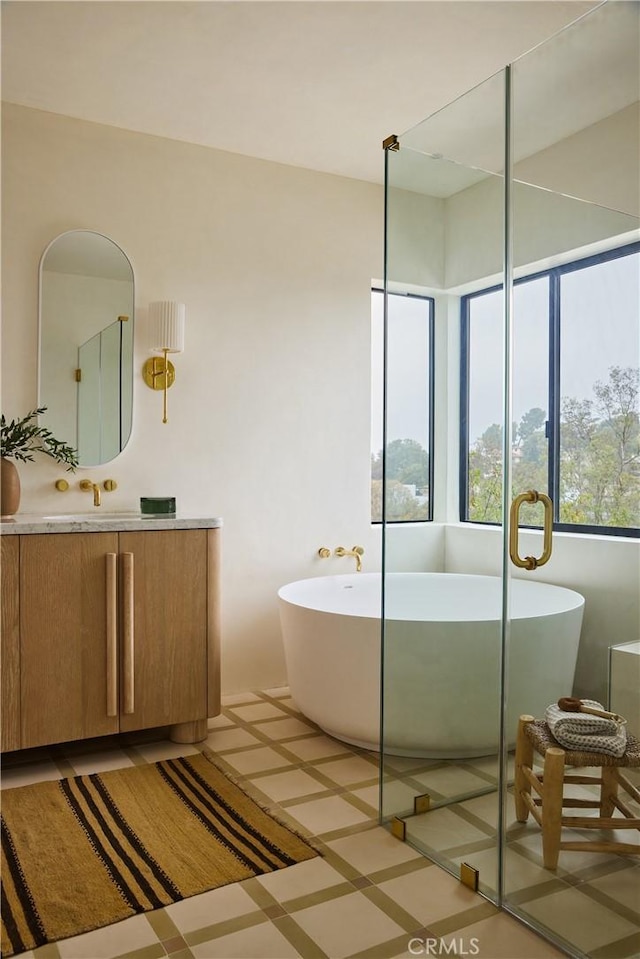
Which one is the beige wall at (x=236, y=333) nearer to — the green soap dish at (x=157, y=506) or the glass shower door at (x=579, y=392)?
the green soap dish at (x=157, y=506)

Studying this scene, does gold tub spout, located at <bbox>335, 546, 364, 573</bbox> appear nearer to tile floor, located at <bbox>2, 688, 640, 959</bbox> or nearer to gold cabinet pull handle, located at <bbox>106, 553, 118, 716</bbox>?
gold cabinet pull handle, located at <bbox>106, 553, 118, 716</bbox>

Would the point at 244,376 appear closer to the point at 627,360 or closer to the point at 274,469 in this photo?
the point at 274,469

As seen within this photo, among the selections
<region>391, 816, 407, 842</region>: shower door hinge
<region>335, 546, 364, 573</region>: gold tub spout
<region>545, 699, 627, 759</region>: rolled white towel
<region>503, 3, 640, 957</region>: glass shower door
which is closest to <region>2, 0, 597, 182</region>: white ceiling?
<region>503, 3, 640, 957</region>: glass shower door

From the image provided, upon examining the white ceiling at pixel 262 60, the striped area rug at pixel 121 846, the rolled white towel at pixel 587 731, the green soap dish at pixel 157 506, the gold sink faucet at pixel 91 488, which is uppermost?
the white ceiling at pixel 262 60

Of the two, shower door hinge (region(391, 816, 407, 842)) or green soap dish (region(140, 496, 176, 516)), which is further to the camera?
green soap dish (region(140, 496, 176, 516))

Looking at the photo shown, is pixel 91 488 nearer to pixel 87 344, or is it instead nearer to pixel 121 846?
pixel 87 344

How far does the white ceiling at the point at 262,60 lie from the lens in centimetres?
272

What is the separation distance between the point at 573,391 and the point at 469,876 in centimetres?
133

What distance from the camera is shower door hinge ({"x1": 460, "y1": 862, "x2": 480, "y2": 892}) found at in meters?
2.08

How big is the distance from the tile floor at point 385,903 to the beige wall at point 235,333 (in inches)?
62.3

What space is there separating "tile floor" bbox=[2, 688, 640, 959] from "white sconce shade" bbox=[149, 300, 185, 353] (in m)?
2.03

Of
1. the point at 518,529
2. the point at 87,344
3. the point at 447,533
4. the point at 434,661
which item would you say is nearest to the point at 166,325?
the point at 87,344

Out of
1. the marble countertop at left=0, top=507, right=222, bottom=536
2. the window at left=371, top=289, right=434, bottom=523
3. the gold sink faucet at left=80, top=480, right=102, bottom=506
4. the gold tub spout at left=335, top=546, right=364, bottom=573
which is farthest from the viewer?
the gold tub spout at left=335, top=546, right=364, bottom=573

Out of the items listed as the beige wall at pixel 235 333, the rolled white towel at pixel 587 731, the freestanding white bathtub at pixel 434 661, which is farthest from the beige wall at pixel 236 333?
the rolled white towel at pixel 587 731
